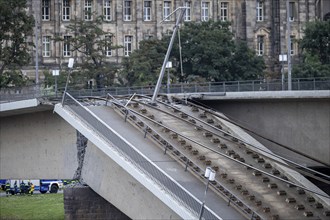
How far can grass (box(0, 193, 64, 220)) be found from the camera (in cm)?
7438

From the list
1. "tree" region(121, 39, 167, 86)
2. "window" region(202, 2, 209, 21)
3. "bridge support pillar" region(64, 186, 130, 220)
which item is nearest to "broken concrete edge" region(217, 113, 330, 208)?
"bridge support pillar" region(64, 186, 130, 220)

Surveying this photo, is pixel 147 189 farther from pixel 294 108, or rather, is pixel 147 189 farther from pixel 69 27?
pixel 69 27

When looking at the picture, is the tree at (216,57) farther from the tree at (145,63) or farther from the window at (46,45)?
the window at (46,45)

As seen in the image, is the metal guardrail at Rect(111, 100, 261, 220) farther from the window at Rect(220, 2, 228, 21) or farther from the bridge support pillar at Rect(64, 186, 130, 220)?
the window at Rect(220, 2, 228, 21)

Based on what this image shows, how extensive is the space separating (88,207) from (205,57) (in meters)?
44.4

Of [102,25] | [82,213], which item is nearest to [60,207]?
A: [82,213]

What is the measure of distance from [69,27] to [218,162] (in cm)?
4974

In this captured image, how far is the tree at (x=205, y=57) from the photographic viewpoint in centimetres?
10162

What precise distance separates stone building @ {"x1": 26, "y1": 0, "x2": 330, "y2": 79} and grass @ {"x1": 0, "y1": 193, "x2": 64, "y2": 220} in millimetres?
22335

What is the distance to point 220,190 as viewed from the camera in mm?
53062

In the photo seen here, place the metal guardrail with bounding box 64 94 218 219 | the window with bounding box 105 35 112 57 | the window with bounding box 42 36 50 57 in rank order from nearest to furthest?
the metal guardrail with bounding box 64 94 218 219 → the window with bounding box 105 35 112 57 → the window with bounding box 42 36 50 57

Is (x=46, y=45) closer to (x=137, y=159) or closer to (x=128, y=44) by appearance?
(x=128, y=44)

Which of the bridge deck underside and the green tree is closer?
the bridge deck underside

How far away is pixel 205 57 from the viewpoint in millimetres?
102562
